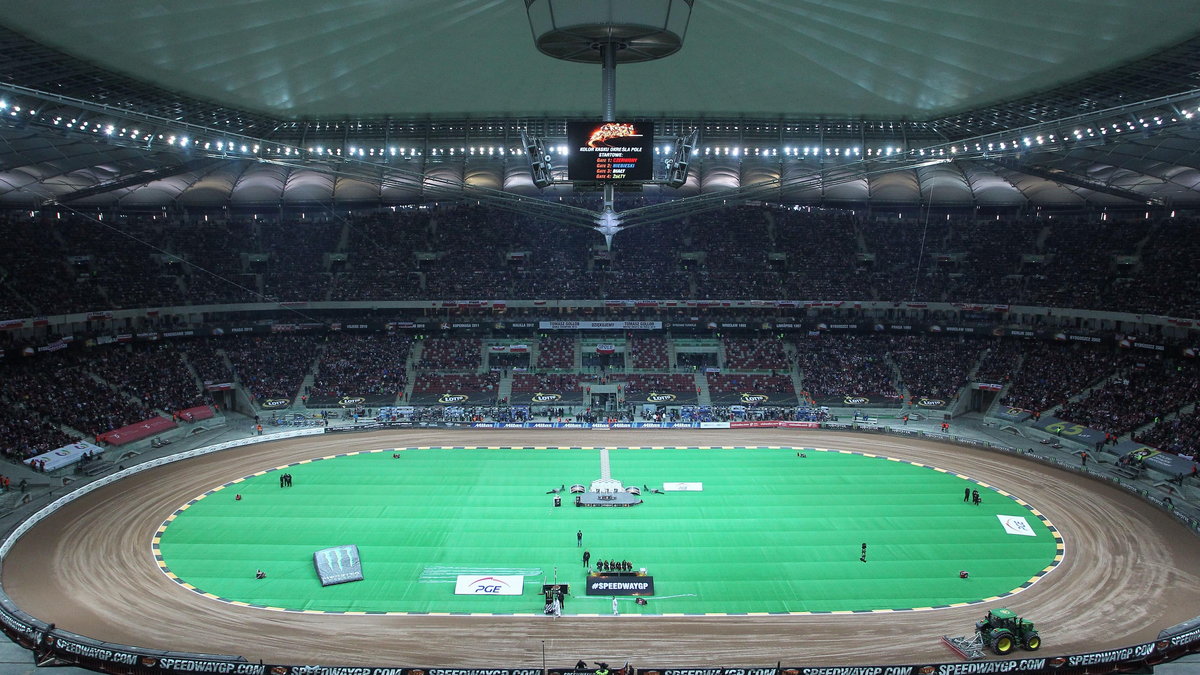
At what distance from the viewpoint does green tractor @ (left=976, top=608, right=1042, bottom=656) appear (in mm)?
22938

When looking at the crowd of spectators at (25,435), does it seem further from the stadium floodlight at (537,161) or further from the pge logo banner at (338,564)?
the stadium floodlight at (537,161)

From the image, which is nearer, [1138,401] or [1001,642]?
[1001,642]

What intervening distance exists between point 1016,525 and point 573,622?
21.2 m

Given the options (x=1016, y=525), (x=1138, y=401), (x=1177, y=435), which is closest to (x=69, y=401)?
(x=1016, y=525)

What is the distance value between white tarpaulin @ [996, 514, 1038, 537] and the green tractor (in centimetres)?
1103

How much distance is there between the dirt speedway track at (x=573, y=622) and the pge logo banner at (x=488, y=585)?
1556 mm

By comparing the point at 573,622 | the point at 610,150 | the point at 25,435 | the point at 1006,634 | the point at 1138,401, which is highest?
the point at 610,150

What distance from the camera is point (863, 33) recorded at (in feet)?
127

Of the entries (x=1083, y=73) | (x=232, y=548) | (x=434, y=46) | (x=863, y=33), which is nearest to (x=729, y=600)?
(x=232, y=548)

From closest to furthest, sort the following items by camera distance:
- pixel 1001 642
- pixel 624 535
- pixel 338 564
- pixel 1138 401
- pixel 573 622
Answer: pixel 1001 642 → pixel 573 622 → pixel 338 564 → pixel 624 535 → pixel 1138 401

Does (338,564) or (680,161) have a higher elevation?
(680,161)

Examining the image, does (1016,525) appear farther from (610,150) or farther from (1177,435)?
(610,150)

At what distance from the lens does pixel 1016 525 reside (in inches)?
1346

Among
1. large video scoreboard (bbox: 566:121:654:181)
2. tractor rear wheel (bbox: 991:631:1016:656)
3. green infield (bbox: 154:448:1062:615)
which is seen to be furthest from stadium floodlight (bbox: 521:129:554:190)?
tractor rear wheel (bbox: 991:631:1016:656)
